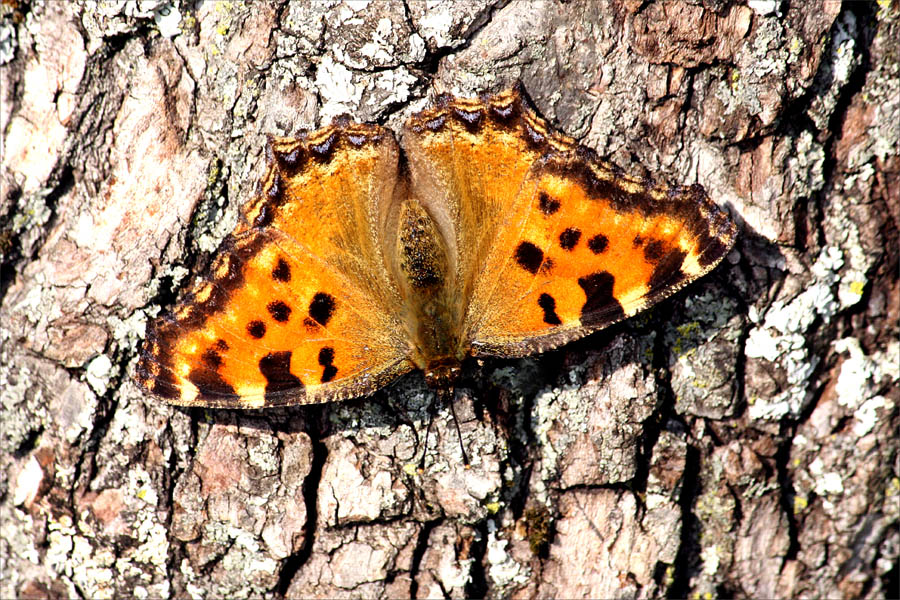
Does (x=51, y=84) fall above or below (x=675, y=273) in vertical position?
above

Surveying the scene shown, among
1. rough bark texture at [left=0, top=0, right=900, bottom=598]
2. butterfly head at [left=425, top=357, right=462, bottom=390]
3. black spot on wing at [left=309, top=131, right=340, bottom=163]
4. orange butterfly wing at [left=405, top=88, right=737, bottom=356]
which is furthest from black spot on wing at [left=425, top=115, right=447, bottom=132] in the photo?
butterfly head at [left=425, top=357, right=462, bottom=390]

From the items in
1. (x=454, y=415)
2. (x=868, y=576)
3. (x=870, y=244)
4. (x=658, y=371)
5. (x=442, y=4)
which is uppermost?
(x=442, y=4)

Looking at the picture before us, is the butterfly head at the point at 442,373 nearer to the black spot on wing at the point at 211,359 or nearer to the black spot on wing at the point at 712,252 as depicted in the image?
the black spot on wing at the point at 211,359

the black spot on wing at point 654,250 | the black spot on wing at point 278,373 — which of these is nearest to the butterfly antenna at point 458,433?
the black spot on wing at point 278,373

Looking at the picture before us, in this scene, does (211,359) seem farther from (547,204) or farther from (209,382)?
(547,204)

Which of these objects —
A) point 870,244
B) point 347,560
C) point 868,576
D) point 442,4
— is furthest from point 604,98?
point 868,576

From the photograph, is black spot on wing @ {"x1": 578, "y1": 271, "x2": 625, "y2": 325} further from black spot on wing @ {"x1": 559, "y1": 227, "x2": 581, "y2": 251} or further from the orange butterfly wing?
black spot on wing @ {"x1": 559, "y1": 227, "x2": 581, "y2": 251}

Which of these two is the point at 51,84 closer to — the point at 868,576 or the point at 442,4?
the point at 442,4

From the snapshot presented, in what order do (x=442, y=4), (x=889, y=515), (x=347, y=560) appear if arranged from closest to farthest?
(x=442, y=4), (x=347, y=560), (x=889, y=515)
